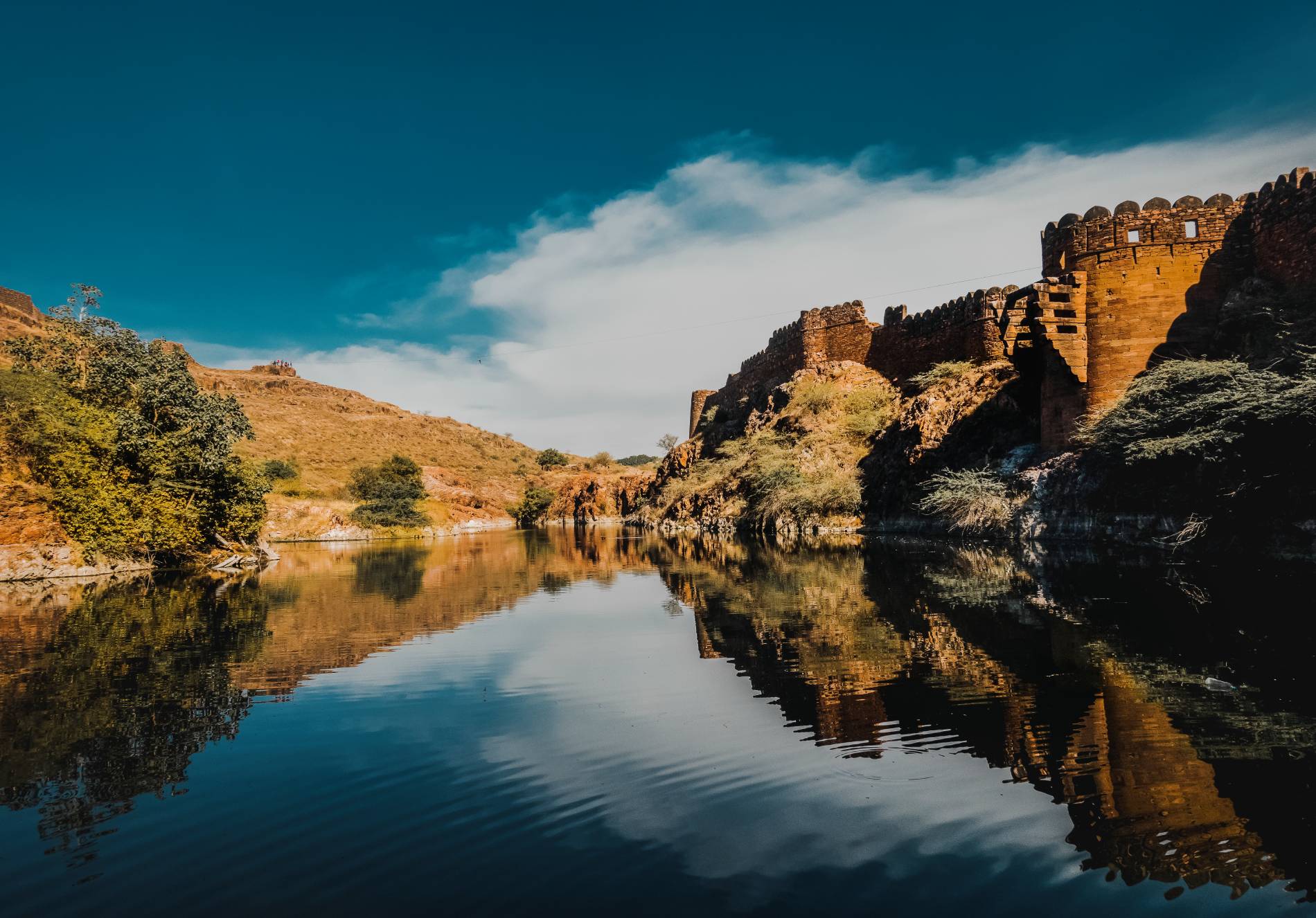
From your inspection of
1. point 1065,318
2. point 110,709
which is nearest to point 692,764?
point 110,709

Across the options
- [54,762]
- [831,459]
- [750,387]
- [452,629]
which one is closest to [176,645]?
[452,629]

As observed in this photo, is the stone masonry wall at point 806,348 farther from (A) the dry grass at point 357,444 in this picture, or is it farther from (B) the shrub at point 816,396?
(A) the dry grass at point 357,444

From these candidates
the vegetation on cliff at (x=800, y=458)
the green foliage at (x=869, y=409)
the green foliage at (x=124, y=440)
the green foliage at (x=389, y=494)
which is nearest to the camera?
the green foliage at (x=124, y=440)

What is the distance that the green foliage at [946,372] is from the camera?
31422mm

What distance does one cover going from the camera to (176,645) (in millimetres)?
10289

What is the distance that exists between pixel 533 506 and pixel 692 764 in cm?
7540

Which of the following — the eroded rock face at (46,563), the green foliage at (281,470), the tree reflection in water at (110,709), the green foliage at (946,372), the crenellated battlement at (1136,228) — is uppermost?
the crenellated battlement at (1136,228)

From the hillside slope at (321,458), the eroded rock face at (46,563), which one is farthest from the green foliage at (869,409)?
the eroded rock face at (46,563)

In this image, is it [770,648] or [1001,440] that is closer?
[770,648]

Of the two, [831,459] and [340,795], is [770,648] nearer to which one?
[340,795]

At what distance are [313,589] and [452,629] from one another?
7.77 meters

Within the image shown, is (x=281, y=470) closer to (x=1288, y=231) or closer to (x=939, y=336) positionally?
(x=939, y=336)

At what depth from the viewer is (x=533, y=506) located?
79.2 m

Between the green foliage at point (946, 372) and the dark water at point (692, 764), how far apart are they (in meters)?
20.9
